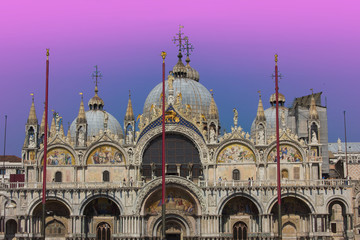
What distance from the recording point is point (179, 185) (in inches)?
2640

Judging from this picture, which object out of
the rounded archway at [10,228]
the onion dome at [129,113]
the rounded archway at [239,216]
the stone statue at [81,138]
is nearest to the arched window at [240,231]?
the rounded archway at [239,216]

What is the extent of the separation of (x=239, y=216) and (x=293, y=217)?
5.40 meters

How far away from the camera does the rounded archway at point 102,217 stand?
69438mm

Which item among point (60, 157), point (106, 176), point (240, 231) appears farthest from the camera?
point (60, 157)

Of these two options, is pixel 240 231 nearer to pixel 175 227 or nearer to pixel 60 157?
pixel 175 227

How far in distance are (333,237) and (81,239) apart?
1044 inches

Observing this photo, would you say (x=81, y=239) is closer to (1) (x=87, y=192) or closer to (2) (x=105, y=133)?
(1) (x=87, y=192)

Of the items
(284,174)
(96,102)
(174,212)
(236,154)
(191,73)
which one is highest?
(191,73)

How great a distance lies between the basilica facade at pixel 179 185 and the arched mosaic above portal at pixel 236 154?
102 mm

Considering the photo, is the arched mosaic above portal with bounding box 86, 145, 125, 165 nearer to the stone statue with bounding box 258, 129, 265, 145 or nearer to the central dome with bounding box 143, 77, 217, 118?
the central dome with bounding box 143, 77, 217, 118

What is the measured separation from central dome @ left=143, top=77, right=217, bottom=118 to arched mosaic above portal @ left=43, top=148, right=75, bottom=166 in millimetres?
14147

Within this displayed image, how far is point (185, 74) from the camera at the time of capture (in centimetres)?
8406

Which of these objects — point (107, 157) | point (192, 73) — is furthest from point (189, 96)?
point (107, 157)

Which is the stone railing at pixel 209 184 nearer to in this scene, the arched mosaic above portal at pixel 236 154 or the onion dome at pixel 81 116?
the arched mosaic above portal at pixel 236 154
